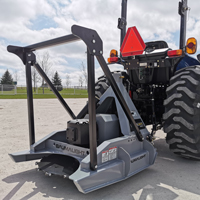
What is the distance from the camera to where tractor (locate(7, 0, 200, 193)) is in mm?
2299

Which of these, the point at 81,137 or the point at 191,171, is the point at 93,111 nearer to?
the point at 81,137

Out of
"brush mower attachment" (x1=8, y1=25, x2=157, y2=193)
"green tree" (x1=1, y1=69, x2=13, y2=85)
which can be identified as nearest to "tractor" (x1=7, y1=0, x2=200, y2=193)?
"brush mower attachment" (x1=8, y1=25, x2=157, y2=193)

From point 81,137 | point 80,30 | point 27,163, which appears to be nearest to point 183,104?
point 81,137

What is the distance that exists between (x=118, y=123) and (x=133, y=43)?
1.26m

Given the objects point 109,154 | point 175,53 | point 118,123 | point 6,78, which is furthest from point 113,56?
point 6,78

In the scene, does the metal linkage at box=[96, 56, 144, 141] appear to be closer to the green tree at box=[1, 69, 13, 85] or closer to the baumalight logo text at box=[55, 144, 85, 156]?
the baumalight logo text at box=[55, 144, 85, 156]

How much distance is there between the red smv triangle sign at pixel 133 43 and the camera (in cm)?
325

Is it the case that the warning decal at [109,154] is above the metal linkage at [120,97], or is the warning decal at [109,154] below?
below

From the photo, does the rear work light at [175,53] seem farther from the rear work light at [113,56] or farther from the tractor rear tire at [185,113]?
the rear work light at [113,56]

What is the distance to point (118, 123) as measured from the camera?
10.0 feet

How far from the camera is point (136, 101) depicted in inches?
164

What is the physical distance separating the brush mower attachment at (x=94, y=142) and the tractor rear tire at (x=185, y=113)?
1.34 feet

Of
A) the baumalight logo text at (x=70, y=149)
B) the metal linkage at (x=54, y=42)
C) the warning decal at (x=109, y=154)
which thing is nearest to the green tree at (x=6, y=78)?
the metal linkage at (x=54, y=42)

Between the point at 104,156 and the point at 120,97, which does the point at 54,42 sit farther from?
the point at 104,156
